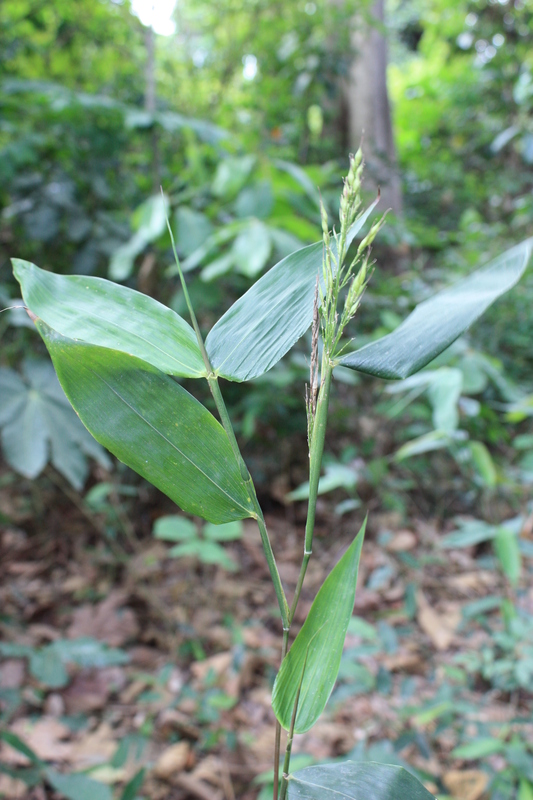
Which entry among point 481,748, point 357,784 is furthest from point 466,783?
point 357,784

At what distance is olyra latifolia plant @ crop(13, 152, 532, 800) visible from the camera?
232mm

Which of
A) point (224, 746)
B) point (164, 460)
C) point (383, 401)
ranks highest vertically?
point (164, 460)

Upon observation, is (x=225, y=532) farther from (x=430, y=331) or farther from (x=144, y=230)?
(x=430, y=331)

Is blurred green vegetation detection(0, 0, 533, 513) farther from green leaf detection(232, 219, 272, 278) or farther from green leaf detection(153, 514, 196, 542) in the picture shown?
green leaf detection(153, 514, 196, 542)

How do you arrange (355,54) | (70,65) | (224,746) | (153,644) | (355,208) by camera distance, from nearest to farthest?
(355,208) < (224,746) < (153,644) < (70,65) < (355,54)

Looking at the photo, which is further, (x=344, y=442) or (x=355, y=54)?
(x=355, y=54)

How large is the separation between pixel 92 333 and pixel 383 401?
4.66ft

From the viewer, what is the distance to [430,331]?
0.83ft

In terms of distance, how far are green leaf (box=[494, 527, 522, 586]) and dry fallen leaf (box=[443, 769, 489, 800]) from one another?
380 mm

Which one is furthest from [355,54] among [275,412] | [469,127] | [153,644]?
[153,644]

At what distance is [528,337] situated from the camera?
2123mm

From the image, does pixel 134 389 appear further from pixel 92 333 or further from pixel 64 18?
pixel 64 18

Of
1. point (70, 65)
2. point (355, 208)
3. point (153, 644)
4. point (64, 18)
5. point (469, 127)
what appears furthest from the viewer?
point (469, 127)

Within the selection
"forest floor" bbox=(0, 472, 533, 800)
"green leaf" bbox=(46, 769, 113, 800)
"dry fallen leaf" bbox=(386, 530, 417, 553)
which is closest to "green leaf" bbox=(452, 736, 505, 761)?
"forest floor" bbox=(0, 472, 533, 800)
